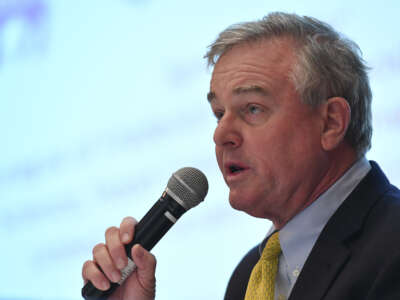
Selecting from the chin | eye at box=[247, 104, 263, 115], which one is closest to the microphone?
the chin

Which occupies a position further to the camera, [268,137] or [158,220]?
[268,137]

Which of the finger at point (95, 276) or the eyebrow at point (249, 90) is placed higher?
the eyebrow at point (249, 90)

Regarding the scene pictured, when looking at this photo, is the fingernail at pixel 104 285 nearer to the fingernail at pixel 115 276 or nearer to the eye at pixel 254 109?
the fingernail at pixel 115 276

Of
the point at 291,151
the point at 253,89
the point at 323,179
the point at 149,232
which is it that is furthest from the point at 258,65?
the point at 149,232

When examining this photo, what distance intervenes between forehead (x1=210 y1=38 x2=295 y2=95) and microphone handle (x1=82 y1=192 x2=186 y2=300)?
1.60 feet

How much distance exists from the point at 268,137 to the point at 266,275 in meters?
0.45

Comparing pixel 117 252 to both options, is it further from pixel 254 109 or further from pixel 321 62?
pixel 321 62

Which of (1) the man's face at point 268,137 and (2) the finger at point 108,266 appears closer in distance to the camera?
(2) the finger at point 108,266

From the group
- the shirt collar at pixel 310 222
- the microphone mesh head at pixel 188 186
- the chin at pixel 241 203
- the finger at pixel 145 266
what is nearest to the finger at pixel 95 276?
the finger at pixel 145 266

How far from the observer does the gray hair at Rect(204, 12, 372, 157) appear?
1883 mm

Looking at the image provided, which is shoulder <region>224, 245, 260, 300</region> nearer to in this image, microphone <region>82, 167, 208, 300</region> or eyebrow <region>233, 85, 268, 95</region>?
microphone <region>82, 167, 208, 300</region>

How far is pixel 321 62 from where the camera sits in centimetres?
190

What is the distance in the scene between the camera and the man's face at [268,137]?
1.84 meters

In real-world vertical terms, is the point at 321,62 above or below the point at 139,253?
above
